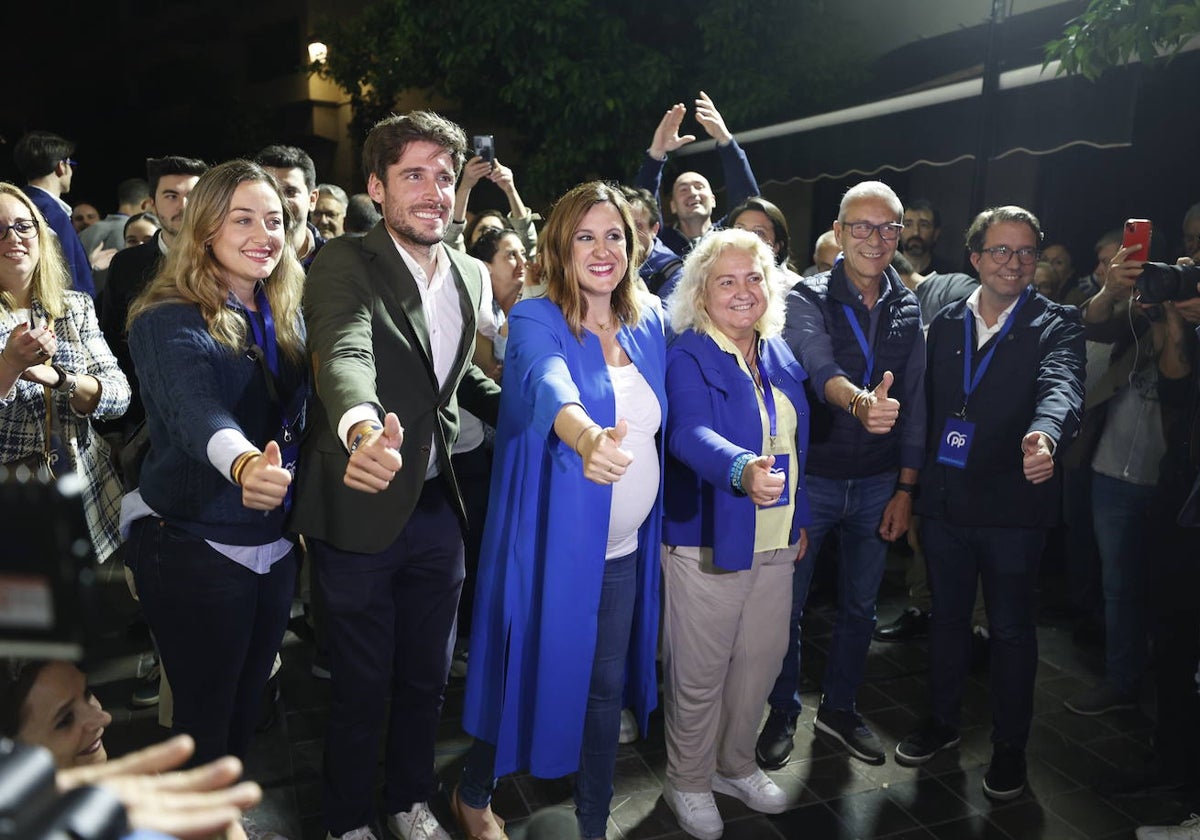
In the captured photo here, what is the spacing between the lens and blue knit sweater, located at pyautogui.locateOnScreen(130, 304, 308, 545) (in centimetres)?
211

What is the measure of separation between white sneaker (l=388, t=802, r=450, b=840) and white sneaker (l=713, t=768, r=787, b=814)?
3.08 feet

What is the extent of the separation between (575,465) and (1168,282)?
2092 mm

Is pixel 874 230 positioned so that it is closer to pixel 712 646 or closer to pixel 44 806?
pixel 712 646

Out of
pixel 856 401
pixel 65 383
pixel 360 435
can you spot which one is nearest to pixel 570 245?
pixel 360 435

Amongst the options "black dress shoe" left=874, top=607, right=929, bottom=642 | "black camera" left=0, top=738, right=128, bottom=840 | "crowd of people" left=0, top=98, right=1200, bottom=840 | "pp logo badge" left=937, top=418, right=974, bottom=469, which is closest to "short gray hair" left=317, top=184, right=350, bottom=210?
"crowd of people" left=0, top=98, right=1200, bottom=840

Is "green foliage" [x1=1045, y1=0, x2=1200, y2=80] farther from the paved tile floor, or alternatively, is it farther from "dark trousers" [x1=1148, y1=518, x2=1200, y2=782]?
the paved tile floor

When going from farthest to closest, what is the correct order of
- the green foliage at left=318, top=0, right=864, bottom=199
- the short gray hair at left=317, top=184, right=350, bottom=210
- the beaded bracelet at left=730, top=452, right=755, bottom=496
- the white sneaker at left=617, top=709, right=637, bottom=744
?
the green foliage at left=318, top=0, right=864, bottom=199
the short gray hair at left=317, top=184, right=350, bottom=210
the white sneaker at left=617, top=709, right=637, bottom=744
the beaded bracelet at left=730, top=452, right=755, bottom=496

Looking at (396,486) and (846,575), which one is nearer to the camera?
(396,486)

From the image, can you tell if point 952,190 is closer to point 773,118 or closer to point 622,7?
point 773,118

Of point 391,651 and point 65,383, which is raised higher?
point 65,383

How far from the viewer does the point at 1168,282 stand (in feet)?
10.0

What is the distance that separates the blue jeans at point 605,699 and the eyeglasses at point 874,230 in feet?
4.75

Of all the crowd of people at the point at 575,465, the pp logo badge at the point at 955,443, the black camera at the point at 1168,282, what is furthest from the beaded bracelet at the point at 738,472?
the black camera at the point at 1168,282

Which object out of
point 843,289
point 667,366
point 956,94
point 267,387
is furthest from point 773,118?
point 267,387
